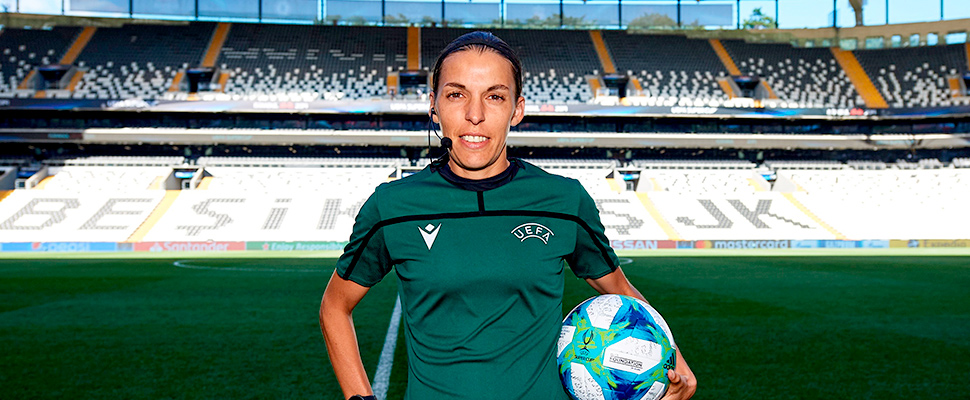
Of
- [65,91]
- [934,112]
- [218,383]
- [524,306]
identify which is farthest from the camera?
[934,112]

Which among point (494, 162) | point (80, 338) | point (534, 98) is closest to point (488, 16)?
point (534, 98)

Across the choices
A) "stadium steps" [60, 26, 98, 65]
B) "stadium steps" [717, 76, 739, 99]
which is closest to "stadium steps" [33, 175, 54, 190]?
"stadium steps" [60, 26, 98, 65]

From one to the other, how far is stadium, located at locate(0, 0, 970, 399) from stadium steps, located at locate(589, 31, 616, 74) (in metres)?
0.20

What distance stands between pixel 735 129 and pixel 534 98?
1221 cm

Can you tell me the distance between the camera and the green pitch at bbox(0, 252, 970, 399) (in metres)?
6.14

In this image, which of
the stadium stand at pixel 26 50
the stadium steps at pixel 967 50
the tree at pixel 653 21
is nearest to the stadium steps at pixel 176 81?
the stadium stand at pixel 26 50

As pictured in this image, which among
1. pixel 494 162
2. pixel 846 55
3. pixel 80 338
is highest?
pixel 846 55

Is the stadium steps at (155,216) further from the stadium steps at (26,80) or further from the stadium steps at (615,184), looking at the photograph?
the stadium steps at (615,184)

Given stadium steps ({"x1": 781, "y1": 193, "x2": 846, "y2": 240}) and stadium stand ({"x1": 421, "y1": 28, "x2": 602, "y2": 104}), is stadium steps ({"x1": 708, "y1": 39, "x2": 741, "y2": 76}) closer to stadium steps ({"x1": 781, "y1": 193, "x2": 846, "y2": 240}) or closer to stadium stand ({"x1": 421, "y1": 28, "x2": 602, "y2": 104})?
stadium stand ({"x1": 421, "y1": 28, "x2": 602, "y2": 104})

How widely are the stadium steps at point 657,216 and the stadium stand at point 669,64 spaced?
8856mm

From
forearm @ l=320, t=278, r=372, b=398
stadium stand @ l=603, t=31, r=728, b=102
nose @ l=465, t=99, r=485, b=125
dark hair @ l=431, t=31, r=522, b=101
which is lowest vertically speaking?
forearm @ l=320, t=278, r=372, b=398

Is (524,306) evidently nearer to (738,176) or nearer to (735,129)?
(738,176)

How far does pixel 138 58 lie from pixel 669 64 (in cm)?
3166

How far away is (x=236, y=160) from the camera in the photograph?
38438 mm
